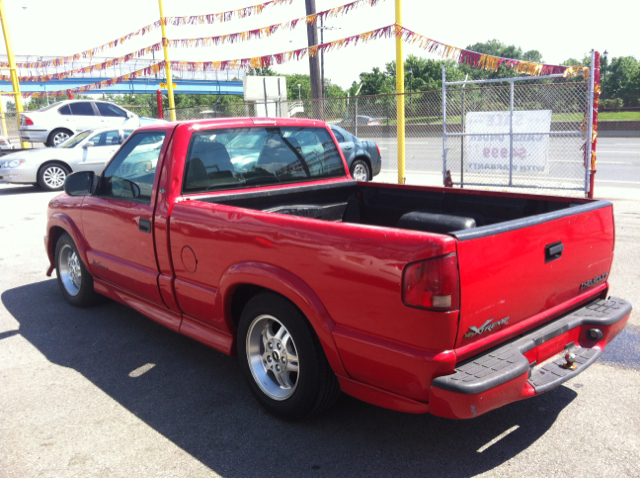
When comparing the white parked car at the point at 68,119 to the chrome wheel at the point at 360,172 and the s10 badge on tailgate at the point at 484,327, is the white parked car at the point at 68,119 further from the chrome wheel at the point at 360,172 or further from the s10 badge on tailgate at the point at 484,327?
the s10 badge on tailgate at the point at 484,327

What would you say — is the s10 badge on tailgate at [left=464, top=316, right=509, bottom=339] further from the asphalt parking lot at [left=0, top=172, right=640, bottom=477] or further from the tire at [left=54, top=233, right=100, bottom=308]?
the tire at [left=54, top=233, right=100, bottom=308]

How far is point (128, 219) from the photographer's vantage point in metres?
4.17

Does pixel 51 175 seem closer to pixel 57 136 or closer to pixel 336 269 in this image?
pixel 57 136

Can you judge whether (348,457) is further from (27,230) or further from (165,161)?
(27,230)

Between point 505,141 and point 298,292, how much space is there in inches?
322

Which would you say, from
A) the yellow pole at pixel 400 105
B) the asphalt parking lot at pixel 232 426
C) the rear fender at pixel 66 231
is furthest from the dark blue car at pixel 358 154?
the asphalt parking lot at pixel 232 426

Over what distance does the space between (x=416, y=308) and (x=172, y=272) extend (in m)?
2.04

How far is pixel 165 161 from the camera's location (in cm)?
393

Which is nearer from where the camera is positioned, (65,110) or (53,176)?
(53,176)

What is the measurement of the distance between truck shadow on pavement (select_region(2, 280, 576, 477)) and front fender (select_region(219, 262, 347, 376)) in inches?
19.5

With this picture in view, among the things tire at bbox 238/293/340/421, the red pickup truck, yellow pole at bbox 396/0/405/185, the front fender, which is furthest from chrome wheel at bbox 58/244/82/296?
yellow pole at bbox 396/0/405/185

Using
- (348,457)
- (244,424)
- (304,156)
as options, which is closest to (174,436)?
(244,424)

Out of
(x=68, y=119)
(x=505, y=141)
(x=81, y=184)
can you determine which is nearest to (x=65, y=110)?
(x=68, y=119)

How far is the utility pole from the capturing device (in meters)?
15.9
